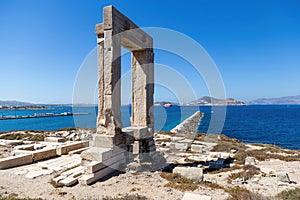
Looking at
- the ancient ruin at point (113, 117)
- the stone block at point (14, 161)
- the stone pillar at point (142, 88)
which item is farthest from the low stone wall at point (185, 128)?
the stone block at point (14, 161)

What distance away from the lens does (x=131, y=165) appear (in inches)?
367

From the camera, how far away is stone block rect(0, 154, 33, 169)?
9.98 m

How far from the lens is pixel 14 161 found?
10414 mm

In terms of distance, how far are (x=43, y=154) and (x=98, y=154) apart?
5506 mm

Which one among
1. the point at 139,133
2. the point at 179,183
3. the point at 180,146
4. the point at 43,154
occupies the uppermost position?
the point at 139,133

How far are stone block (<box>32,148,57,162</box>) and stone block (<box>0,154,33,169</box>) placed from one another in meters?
0.30

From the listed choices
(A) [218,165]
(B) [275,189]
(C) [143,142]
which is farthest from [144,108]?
(B) [275,189]

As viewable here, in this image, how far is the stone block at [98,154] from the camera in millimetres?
8224

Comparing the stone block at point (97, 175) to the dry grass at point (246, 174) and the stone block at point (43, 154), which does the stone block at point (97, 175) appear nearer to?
the dry grass at point (246, 174)

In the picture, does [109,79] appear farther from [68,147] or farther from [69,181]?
[68,147]

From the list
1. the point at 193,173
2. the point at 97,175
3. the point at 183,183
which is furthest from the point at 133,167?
the point at 193,173

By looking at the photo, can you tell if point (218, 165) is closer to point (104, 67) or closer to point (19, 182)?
point (104, 67)

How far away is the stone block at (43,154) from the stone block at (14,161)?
0.97 feet

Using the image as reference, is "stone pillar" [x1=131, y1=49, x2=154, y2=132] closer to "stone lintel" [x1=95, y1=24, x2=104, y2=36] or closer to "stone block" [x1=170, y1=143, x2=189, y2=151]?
"stone lintel" [x1=95, y1=24, x2=104, y2=36]
